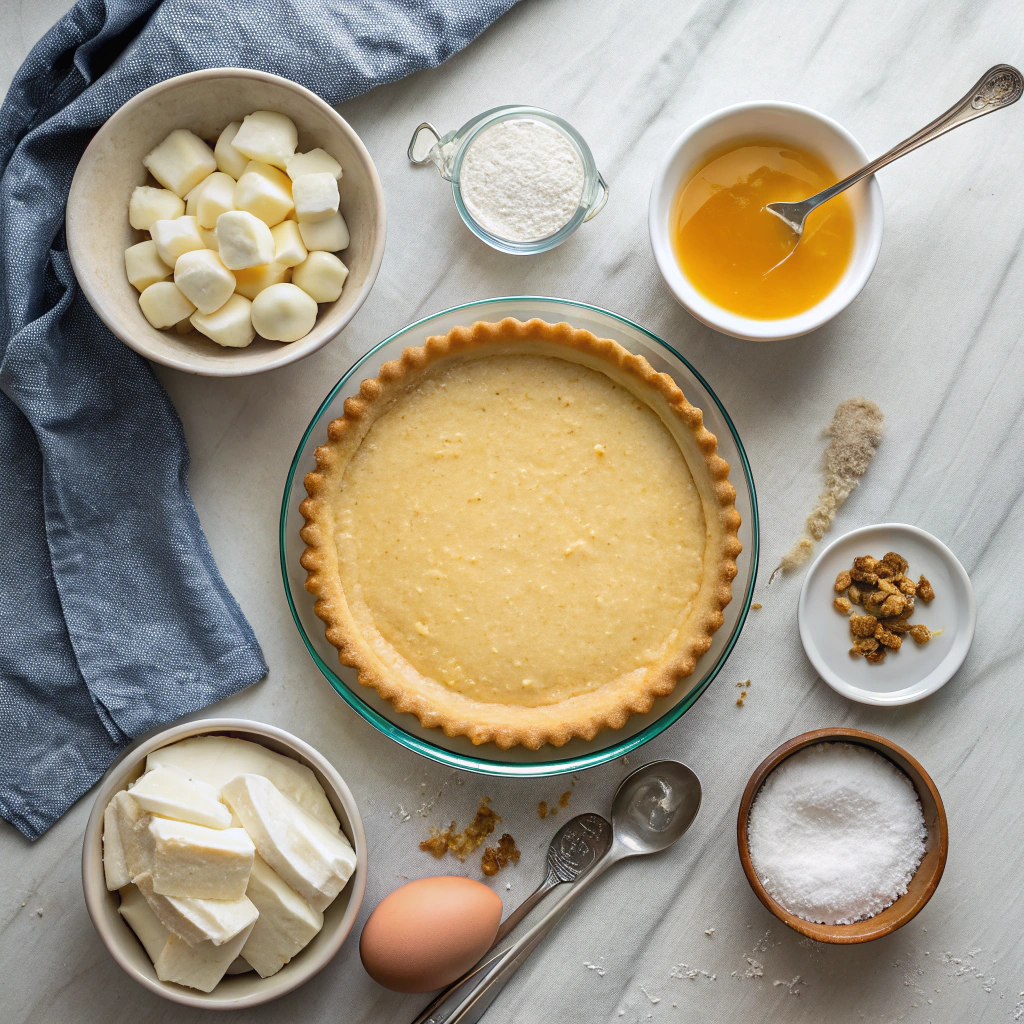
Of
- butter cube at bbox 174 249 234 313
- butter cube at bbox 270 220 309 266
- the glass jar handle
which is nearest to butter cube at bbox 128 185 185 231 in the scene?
butter cube at bbox 174 249 234 313

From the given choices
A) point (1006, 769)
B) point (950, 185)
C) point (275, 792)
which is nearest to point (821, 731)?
point (1006, 769)

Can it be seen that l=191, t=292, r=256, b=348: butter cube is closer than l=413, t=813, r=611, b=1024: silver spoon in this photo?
Yes

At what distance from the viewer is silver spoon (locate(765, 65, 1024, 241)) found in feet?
6.22

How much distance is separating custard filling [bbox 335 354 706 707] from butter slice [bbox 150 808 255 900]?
1.85ft

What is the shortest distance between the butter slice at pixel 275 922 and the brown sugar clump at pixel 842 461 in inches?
56.7

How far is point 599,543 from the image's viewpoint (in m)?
1.98

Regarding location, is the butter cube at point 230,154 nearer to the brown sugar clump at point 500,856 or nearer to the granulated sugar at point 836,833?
the brown sugar clump at point 500,856

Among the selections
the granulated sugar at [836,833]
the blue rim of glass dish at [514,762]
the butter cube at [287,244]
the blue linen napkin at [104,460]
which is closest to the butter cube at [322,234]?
the butter cube at [287,244]

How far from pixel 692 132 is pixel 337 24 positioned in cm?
91

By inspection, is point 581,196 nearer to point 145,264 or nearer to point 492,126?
point 492,126

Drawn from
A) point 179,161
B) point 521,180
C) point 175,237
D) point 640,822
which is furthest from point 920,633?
point 179,161

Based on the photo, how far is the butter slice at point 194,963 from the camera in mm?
1840

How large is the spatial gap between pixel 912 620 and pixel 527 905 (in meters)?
1.23

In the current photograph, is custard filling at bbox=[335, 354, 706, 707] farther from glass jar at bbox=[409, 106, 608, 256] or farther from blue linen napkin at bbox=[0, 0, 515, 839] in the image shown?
blue linen napkin at bbox=[0, 0, 515, 839]
